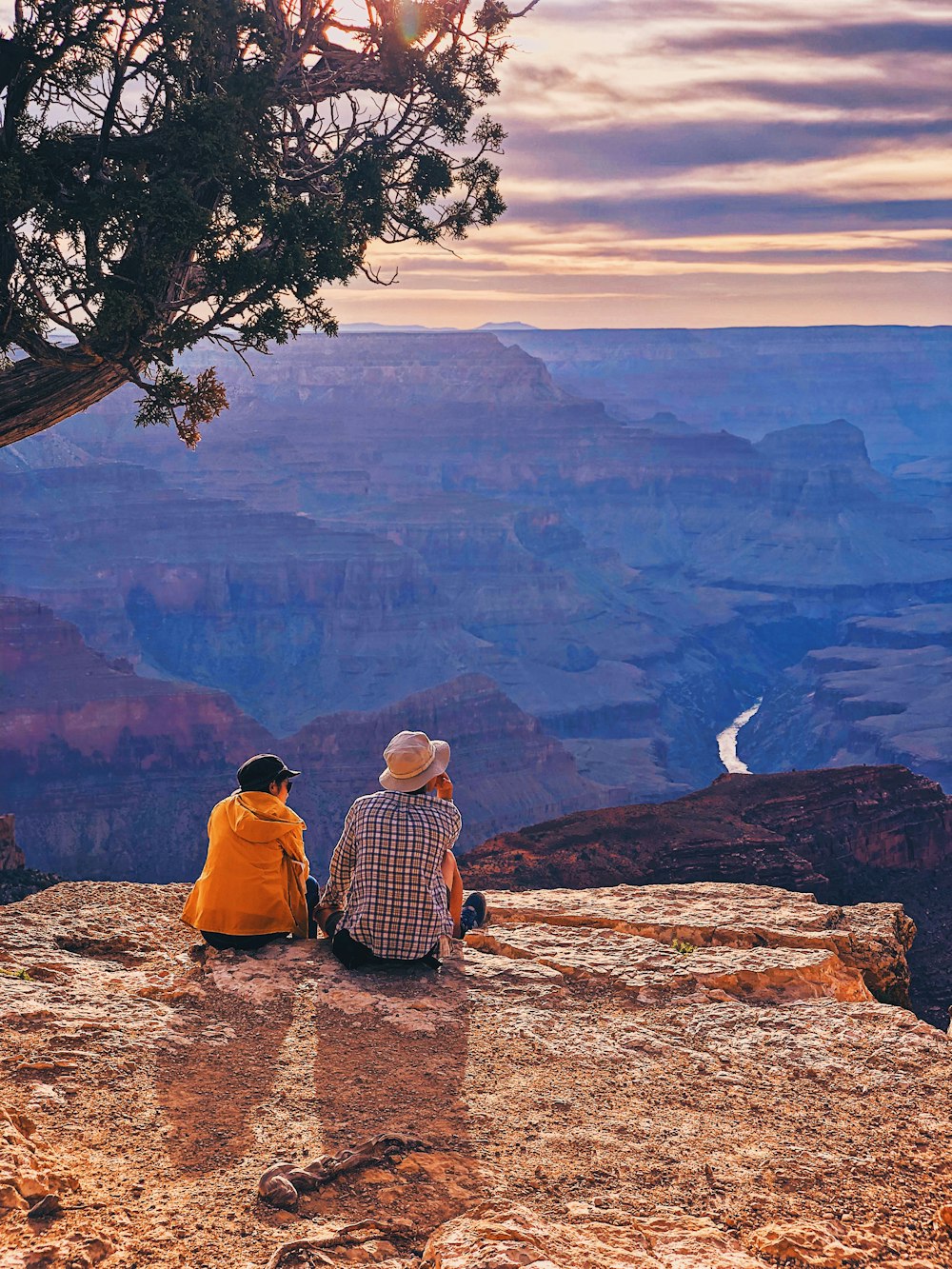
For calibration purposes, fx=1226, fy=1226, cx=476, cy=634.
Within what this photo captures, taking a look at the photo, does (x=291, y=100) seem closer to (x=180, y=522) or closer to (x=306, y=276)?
(x=306, y=276)

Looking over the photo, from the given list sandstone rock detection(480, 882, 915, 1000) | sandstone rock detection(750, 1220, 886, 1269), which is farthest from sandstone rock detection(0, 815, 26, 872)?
sandstone rock detection(750, 1220, 886, 1269)

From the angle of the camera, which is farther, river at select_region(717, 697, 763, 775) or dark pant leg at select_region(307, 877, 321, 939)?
river at select_region(717, 697, 763, 775)

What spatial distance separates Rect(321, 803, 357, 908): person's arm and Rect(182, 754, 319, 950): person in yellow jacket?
0.23 m

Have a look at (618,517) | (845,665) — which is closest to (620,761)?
(845,665)

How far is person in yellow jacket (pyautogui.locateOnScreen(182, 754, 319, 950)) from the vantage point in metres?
6.79

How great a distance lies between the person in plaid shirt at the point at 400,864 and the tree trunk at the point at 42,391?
3117 millimetres

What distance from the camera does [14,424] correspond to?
24.6 ft

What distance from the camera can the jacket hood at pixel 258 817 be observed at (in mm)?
6738

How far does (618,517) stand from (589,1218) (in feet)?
486

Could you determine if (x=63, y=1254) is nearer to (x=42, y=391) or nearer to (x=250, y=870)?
(x=250, y=870)

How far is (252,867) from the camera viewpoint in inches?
268

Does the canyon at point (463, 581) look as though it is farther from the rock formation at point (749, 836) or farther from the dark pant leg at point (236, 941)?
the dark pant leg at point (236, 941)

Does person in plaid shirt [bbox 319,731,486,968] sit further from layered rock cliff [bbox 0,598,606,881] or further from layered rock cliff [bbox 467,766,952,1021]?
layered rock cliff [bbox 0,598,606,881]

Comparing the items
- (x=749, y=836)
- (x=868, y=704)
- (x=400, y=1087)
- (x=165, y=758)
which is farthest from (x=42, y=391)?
(x=868, y=704)
